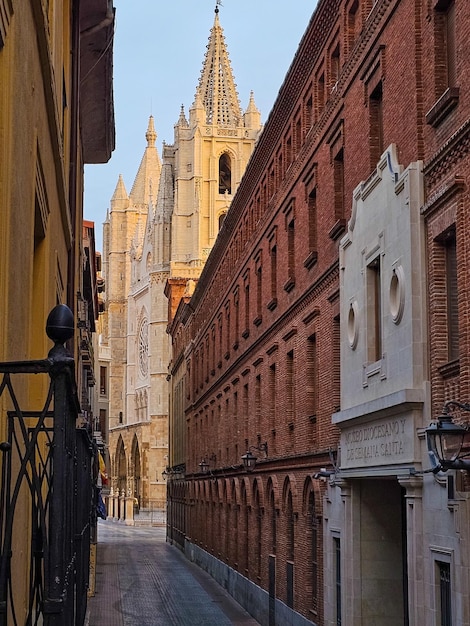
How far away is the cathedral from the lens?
345 ft

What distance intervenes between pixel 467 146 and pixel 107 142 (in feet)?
34.3

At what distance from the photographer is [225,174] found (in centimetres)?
11169

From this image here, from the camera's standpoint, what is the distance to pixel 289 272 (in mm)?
24328

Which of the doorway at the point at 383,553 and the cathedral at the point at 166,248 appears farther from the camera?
the cathedral at the point at 166,248

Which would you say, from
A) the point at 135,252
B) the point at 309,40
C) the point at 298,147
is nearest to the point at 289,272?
the point at 298,147

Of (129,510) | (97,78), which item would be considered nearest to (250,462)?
(97,78)

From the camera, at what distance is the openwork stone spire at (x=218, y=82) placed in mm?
112125

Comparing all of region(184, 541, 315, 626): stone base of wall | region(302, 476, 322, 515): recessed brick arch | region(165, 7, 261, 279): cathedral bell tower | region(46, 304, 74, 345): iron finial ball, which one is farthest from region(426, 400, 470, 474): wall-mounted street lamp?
region(165, 7, 261, 279): cathedral bell tower

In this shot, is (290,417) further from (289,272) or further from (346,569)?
(346,569)

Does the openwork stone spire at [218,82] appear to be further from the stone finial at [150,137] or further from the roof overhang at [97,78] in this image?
the roof overhang at [97,78]

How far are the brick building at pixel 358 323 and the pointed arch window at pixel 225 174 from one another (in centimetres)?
7770

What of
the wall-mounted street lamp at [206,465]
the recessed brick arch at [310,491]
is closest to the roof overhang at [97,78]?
the recessed brick arch at [310,491]

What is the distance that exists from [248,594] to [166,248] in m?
82.7

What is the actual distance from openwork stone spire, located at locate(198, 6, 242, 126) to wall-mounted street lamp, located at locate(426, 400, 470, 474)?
101743 mm
